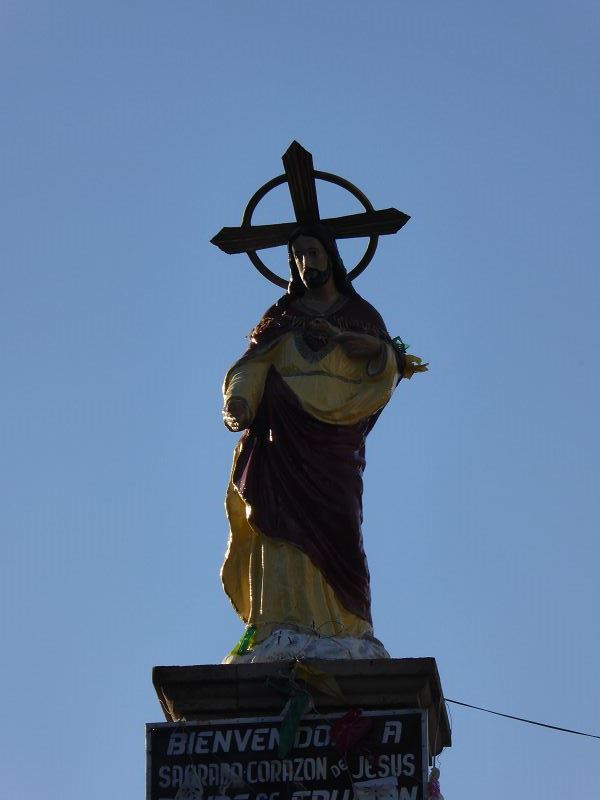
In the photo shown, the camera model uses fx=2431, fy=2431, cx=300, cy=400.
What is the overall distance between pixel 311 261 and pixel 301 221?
50 centimetres

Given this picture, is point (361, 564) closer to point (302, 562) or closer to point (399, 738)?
point (302, 562)

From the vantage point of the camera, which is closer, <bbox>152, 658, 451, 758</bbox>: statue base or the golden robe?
<bbox>152, 658, 451, 758</bbox>: statue base

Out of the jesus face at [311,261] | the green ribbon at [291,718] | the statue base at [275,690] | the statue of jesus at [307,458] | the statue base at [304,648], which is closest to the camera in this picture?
the green ribbon at [291,718]

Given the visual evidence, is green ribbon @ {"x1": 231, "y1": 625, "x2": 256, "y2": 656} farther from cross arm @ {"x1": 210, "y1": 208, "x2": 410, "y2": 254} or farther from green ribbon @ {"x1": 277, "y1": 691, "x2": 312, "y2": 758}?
cross arm @ {"x1": 210, "y1": 208, "x2": 410, "y2": 254}

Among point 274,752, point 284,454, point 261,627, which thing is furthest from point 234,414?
point 274,752

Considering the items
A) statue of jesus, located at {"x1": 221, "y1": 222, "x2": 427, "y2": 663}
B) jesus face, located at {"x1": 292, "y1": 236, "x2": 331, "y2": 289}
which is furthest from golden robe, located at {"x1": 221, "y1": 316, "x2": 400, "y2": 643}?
jesus face, located at {"x1": 292, "y1": 236, "x2": 331, "y2": 289}

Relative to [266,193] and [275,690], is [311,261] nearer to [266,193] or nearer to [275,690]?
[266,193]

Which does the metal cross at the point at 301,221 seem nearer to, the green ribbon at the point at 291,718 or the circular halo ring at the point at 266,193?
the circular halo ring at the point at 266,193

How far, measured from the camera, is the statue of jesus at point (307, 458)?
1639cm

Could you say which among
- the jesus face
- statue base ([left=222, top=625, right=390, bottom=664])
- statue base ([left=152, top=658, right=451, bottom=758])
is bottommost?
statue base ([left=152, top=658, right=451, bottom=758])

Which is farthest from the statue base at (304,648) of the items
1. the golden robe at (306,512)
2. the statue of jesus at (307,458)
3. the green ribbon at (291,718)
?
the green ribbon at (291,718)

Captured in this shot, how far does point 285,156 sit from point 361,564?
11.0 ft

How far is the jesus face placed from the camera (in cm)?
1797

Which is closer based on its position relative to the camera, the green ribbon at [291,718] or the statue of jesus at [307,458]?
the green ribbon at [291,718]
